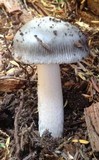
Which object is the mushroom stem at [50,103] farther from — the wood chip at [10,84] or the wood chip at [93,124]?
the wood chip at [10,84]

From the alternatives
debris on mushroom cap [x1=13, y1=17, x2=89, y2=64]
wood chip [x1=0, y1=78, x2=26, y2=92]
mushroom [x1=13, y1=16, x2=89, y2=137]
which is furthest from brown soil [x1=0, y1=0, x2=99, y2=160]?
debris on mushroom cap [x1=13, y1=17, x2=89, y2=64]

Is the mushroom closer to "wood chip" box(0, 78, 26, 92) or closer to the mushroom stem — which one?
the mushroom stem

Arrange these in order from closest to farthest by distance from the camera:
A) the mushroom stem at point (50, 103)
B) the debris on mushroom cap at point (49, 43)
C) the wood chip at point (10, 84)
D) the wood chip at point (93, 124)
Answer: the debris on mushroom cap at point (49, 43) < the wood chip at point (93, 124) < the mushroom stem at point (50, 103) < the wood chip at point (10, 84)

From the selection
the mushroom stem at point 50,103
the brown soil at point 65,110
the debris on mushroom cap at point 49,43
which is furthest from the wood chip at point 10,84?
the debris on mushroom cap at point 49,43

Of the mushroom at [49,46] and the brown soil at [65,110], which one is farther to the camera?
the brown soil at [65,110]

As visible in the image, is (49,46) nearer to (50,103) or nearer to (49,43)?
(49,43)
